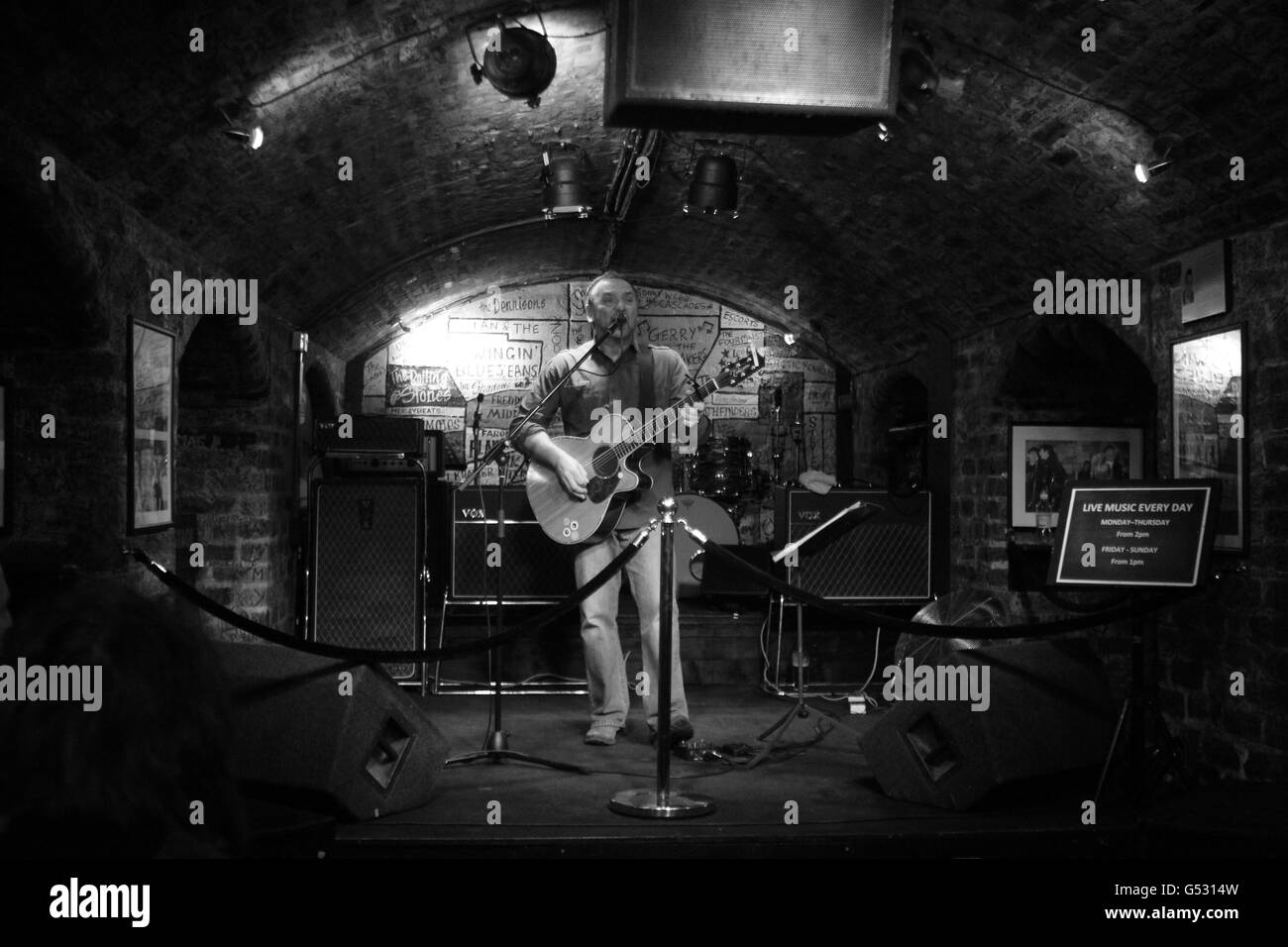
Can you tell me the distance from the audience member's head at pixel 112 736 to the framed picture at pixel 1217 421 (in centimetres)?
464

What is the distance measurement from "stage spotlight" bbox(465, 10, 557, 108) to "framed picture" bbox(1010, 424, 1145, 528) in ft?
12.5

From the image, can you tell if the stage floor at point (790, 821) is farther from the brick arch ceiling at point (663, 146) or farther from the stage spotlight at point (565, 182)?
the stage spotlight at point (565, 182)

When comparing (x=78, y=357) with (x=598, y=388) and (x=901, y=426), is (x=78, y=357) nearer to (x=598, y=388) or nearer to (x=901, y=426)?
(x=598, y=388)

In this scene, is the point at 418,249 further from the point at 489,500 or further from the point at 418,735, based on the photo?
the point at 418,735

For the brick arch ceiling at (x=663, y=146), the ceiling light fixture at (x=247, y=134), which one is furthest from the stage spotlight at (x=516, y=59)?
the ceiling light fixture at (x=247, y=134)

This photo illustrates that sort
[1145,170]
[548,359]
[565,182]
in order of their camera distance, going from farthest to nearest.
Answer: [548,359] → [565,182] → [1145,170]

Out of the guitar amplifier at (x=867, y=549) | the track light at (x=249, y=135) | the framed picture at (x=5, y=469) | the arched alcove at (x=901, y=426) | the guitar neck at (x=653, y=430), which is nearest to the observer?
the framed picture at (x=5, y=469)

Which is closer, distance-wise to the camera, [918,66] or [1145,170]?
[918,66]

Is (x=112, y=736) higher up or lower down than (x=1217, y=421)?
lower down

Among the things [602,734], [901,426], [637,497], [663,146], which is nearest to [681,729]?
[602,734]

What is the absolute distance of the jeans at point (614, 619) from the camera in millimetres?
4801

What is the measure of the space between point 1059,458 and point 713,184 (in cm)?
280

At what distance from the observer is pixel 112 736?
4.35ft
